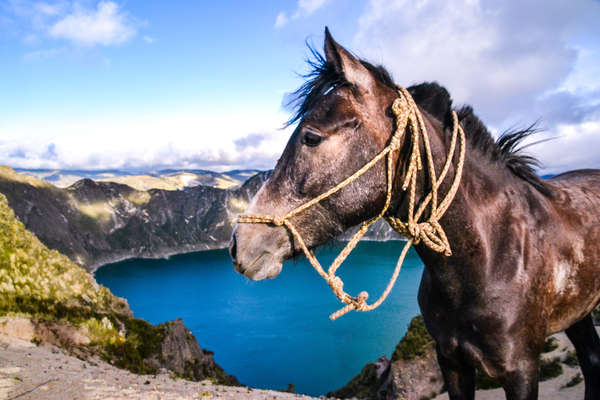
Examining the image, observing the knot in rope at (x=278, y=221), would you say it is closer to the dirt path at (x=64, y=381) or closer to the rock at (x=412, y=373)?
the dirt path at (x=64, y=381)

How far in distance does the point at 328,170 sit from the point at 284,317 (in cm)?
6453

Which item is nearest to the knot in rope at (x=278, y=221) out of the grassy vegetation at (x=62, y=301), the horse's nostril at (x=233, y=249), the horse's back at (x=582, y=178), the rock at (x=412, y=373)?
the horse's nostril at (x=233, y=249)

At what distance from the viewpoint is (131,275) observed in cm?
9950

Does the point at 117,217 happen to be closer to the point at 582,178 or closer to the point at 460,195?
the point at 582,178

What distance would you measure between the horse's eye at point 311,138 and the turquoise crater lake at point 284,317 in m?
41.0

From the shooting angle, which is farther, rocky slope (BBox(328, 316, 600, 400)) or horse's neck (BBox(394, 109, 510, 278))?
rocky slope (BBox(328, 316, 600, 400))

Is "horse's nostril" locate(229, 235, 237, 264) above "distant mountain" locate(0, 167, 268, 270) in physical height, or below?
below

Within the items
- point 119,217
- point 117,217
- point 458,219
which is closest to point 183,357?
point 458,219

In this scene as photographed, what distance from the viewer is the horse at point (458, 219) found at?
1954 mm

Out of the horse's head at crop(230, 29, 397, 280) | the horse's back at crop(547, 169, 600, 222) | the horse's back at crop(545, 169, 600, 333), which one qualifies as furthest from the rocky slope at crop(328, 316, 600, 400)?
the horse's head at crop(230, 29, 397, 280)

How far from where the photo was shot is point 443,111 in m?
2.35

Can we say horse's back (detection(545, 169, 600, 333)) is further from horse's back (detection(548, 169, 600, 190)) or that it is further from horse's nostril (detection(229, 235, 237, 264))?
horse's nostril (detection(229, 235, 237, 264))

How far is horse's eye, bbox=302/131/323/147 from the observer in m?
1.92

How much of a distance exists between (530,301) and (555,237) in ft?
1.89
